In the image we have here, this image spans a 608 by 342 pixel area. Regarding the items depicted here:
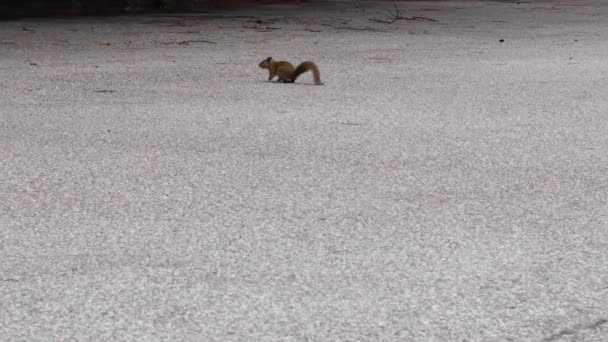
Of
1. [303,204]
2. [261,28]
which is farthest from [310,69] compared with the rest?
[261,28]

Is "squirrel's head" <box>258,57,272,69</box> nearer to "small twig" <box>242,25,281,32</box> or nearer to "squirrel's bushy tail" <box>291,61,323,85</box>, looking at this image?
"squirrel's bushy tail" <box>291,61,323,85</box>

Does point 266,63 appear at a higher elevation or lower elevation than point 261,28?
higher

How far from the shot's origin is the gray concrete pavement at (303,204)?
108 inches

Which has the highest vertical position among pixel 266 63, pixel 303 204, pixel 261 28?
pixel 303 204

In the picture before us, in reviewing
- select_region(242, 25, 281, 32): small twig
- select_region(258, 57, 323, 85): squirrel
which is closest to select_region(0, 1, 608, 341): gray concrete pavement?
select_region(258, 57, 323, 85): squirrel

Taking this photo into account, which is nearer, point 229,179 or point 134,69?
point 229,179

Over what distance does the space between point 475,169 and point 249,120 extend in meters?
1.69

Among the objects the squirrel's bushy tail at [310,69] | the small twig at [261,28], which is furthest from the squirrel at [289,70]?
the small twig at [261,28]

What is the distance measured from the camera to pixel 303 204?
395 cm

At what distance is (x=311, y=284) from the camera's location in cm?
297

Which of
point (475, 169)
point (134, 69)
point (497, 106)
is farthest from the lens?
point (134, 69)

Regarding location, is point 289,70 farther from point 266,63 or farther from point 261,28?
point 261,28

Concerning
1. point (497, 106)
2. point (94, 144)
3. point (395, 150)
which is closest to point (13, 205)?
point (94, 144)

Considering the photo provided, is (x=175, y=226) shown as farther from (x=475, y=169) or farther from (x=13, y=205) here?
(x=475, y=169)
